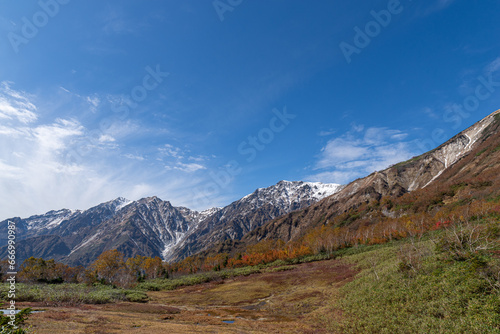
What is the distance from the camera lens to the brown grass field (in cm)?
2116

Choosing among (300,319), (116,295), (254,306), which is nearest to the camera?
(300,319)

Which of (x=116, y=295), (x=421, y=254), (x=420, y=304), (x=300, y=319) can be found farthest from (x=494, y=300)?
(x=116, y=295)

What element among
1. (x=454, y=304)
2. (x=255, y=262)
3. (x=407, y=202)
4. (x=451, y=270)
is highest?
(x=407, y=202)

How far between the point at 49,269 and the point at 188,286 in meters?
59.4

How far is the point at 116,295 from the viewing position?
156 feet

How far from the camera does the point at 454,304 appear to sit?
17.5m

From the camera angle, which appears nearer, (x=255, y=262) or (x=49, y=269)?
(x=49, y=269)

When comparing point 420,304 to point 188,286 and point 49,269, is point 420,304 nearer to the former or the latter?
point 188,286

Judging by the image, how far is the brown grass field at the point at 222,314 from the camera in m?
21.2

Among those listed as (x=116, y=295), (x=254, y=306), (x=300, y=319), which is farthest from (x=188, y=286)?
(x=300, y=319)

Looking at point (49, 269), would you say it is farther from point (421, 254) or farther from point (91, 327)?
point (421, 254)

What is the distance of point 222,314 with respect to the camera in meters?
33.8

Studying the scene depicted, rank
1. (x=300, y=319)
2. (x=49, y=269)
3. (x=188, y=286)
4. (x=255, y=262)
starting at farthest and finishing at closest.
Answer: (x=255, y=262), (x=49, y=269), (x=188, y=286), (x=300, y=319)

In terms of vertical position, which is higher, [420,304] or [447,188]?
[447,188]
